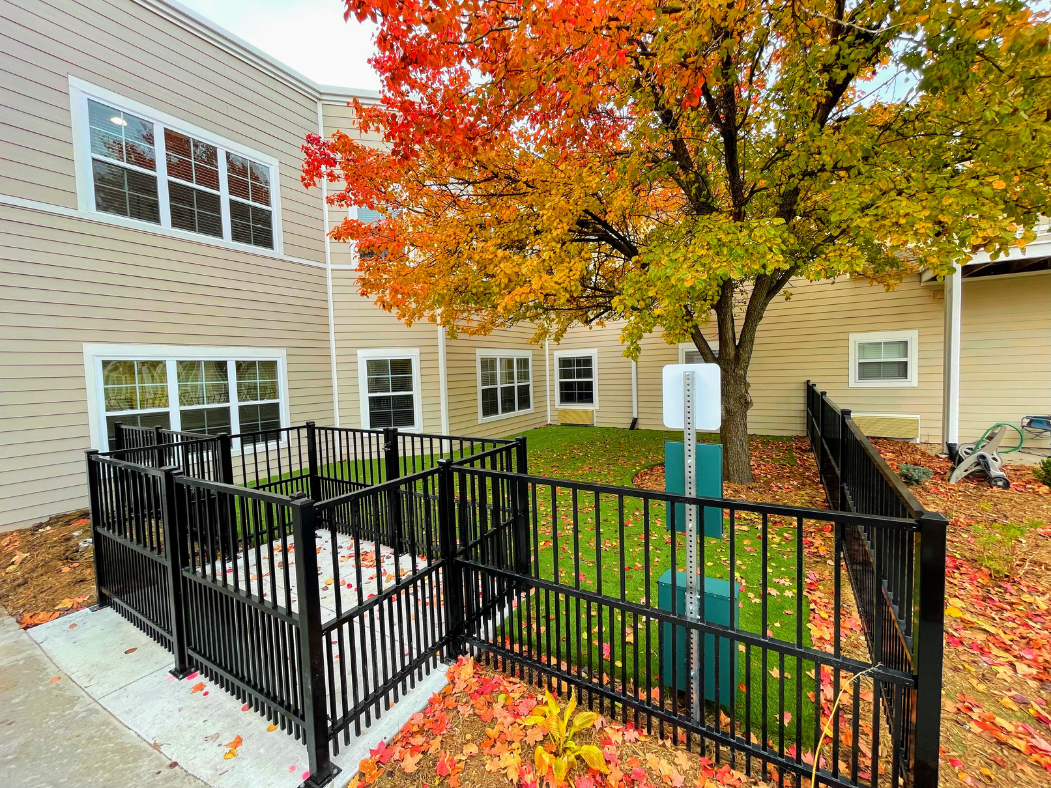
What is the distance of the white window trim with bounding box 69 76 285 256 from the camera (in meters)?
5.47

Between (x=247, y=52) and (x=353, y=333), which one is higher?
(x=247, y=52)

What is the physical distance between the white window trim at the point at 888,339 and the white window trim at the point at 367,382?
942 cm

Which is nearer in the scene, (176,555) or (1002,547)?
(176,555)

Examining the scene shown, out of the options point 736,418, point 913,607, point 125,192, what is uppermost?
point 125,192

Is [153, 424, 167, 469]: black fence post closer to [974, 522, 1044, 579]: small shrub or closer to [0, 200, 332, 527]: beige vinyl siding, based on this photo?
[0, 200, 332, 527]: beige vinyl siding

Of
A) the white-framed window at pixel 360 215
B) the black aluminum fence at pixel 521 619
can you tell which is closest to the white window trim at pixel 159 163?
the white-framed window at pixel 360 215

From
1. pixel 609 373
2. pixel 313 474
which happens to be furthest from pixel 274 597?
pixel 609 373

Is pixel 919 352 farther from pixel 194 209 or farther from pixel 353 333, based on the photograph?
pixel 194 209

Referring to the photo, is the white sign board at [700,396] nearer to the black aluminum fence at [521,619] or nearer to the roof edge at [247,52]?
the black aluminum fence at [521,619]

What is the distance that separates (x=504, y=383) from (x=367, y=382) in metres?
3.79

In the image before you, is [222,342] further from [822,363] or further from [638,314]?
[822,363]

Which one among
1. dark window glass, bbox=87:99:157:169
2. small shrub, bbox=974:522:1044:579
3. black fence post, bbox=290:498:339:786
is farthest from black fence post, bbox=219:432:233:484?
small shrub, bbox=974:522:1044:579

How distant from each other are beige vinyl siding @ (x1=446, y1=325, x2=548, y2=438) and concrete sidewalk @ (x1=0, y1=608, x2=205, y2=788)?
7064mm

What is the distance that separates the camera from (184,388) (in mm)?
6469
